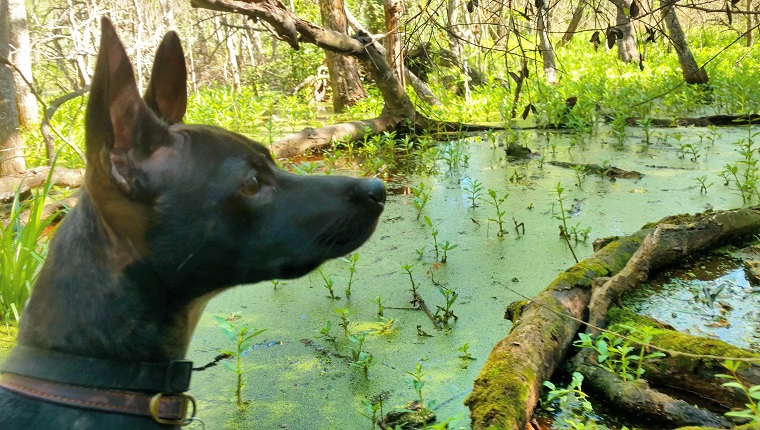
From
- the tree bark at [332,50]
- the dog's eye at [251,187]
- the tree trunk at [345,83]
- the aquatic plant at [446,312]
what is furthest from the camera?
the tree trunk at [345,83]

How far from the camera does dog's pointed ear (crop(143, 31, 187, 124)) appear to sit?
188 cm

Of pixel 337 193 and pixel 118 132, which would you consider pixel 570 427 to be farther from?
pixel 118 132

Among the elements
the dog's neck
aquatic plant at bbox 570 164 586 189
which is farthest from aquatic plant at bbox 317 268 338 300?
aquatic plant at bbox 570 164 586 189

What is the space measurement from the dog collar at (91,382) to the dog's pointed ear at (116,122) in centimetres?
39

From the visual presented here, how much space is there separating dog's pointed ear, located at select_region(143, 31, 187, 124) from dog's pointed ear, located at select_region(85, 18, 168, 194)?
0.90 ft

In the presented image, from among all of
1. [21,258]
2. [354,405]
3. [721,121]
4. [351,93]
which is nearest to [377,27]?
[351,93]

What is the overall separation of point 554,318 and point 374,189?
127 cm

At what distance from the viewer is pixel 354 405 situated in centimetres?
269

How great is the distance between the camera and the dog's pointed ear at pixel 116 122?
1.39 m

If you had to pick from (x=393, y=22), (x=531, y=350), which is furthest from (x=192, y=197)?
(x=393, y=22)

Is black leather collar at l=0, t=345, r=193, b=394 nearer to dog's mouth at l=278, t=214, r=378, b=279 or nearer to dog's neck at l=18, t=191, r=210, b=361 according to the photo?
dog's neck at l=18, t=191, r=210, b=361

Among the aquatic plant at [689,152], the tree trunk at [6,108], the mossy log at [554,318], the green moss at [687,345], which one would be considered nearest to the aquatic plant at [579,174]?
the aquatic plant at [689,152]

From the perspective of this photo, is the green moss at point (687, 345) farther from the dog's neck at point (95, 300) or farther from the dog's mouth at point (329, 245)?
the dog's neck at point (95, 300)

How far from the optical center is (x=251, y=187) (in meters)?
1.74
